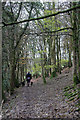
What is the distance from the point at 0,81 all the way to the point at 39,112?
381cm

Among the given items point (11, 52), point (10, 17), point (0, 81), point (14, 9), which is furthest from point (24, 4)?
point (0, 81)

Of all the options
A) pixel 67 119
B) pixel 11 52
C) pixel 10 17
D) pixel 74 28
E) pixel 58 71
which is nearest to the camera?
pixel 67 119

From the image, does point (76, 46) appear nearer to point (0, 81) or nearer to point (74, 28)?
point (74, 28)

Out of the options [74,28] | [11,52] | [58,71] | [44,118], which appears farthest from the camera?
[58,71]

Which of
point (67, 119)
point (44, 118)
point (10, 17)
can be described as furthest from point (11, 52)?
point (67, 119)

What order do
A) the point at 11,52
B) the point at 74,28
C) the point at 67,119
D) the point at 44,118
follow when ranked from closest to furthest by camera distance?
the point at 67,119, the point at 44,118, the point at 74,28, the point at 11,52

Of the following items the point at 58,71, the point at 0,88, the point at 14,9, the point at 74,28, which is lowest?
the point at 58,71

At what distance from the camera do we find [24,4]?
905 centimetres

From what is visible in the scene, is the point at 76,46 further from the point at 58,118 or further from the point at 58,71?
the point at 58,71

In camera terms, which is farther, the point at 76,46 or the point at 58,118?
the point at 76,46

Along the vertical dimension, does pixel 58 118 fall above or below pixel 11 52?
below

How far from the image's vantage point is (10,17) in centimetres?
900

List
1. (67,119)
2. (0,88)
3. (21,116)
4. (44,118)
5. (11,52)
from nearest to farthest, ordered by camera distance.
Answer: (67,119), (44,118), (21,116), (0,88), (11,52)

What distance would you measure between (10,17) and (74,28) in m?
5.11
